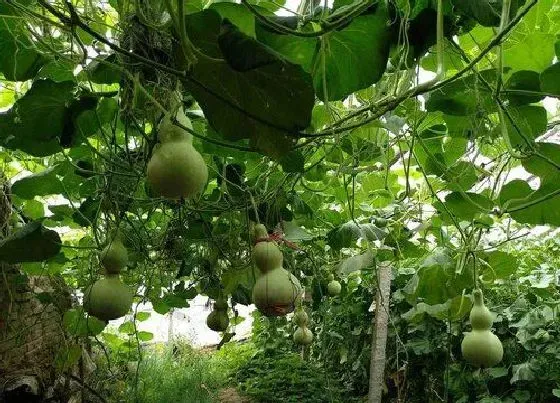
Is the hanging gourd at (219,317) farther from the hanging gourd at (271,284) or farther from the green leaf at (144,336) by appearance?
the green leaf at (144,336)

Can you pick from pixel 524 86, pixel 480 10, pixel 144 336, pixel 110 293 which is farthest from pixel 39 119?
pixel 144 336

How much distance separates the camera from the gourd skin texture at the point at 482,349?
5.08ft

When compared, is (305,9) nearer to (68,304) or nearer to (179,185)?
(179,185)

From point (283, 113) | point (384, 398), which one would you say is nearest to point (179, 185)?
point (283, 113)

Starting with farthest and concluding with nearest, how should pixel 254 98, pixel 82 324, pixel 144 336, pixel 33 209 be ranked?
pixel 144 336
pixel 82 324
pixel 33 209
pixel 254 98

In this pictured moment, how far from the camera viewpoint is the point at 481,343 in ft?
5.11

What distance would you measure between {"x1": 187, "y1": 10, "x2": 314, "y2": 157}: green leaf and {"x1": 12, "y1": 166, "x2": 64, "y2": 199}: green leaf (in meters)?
0.79

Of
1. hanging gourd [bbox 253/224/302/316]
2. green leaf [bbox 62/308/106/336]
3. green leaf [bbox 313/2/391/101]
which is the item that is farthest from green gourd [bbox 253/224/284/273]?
green leaf [bbox 62/308/106/336]

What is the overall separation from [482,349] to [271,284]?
0.63 m

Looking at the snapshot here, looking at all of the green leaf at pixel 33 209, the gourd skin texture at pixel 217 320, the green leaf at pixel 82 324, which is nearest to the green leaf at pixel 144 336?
the green leaf at pixel 82 324

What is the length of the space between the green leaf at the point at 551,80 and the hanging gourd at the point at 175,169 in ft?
1.94

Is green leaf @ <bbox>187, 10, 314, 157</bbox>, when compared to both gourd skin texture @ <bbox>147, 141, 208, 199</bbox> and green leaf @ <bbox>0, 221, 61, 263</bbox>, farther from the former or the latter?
green leaf @ <bbox>0, 221, 61, 263</bbox>

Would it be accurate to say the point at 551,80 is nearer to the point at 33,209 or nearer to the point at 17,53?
the point at 17,53

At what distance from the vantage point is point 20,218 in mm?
2074
